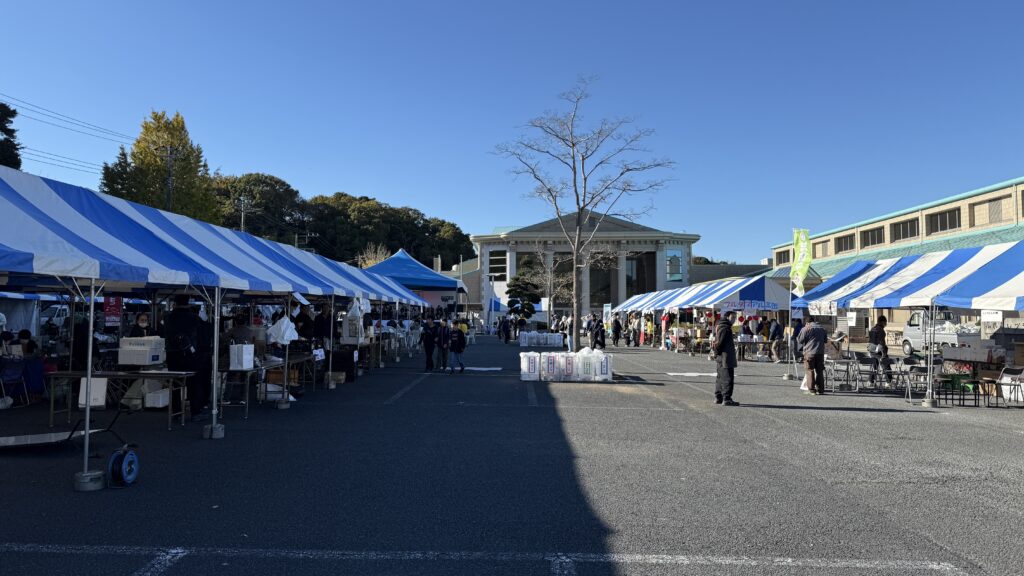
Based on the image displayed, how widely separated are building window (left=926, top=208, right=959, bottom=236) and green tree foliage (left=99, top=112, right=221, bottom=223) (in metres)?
46.0

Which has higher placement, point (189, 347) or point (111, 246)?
point (111, 246)

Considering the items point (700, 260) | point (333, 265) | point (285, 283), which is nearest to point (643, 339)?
point (333, 265)

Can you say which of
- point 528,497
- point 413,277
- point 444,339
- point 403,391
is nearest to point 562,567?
point 528,497

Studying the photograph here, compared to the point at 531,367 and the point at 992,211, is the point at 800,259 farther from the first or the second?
the point at 992,211

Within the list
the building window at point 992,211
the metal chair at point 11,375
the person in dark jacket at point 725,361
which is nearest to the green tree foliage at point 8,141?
the metal chair at point 11,375

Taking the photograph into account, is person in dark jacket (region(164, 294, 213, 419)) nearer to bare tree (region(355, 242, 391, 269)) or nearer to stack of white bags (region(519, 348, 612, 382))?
stack of white bags (region(519, 348, 612, 382))

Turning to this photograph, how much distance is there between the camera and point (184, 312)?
30.6ft

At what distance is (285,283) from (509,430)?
450 cm

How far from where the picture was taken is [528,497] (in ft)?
19.0

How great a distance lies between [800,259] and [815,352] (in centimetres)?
497

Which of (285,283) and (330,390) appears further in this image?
(330,390)

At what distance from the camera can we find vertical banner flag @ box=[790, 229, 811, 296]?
17.3 m

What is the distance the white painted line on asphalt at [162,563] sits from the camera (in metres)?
4.04

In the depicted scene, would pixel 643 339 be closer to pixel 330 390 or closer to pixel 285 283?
pixel 330 390
